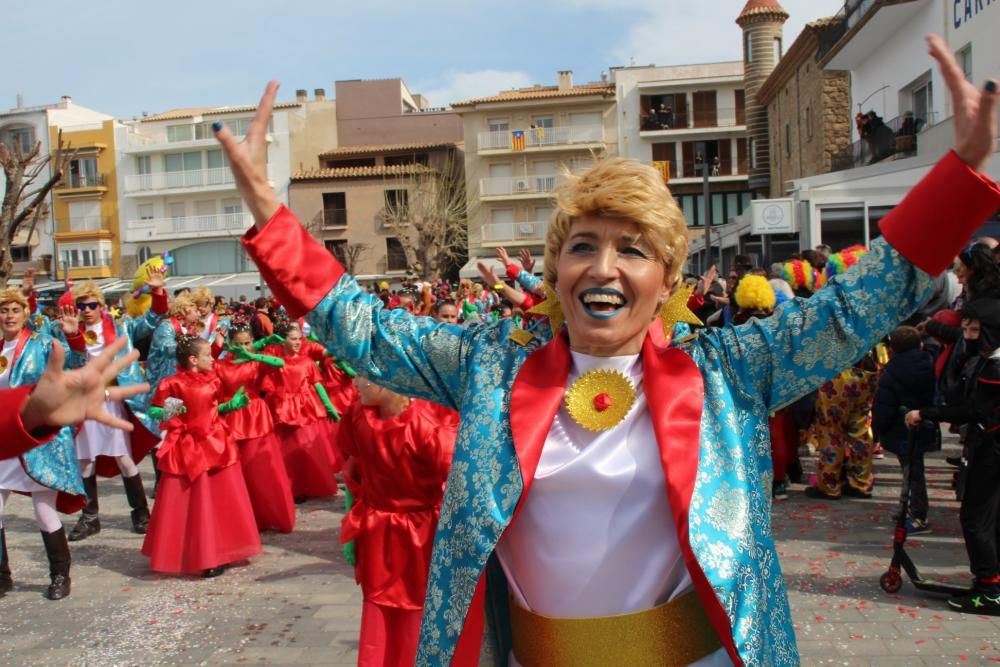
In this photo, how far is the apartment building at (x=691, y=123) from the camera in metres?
46.9

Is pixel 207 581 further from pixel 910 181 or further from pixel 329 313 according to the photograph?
pixel 910 181

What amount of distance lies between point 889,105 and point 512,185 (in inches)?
1042

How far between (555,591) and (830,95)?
27.9 metres

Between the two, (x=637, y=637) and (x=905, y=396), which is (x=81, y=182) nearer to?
(x=905, y=396)

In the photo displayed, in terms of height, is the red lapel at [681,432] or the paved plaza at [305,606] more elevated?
the red lapel at [681,432]

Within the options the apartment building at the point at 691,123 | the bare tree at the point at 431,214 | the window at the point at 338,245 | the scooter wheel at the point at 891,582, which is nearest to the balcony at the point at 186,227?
the window at the point at 338,245

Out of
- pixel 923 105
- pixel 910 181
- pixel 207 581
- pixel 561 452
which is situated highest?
pixel 923 105

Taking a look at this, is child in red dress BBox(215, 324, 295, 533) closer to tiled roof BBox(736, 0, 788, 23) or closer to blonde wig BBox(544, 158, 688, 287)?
blonde wig BBox(544, 158, 688, 287)

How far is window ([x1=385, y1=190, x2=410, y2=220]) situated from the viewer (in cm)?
4531

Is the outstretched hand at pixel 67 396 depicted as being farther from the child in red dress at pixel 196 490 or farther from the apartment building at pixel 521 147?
the apartment building at pixel 521 147

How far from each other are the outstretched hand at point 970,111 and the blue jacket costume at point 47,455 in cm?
549

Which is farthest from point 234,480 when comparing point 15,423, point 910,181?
point 910,181

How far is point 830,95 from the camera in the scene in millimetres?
27375

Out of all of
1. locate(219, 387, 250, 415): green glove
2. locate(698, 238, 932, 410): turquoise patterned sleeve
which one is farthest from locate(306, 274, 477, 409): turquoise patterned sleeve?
locate(219, 387, 250, 415): green glove
